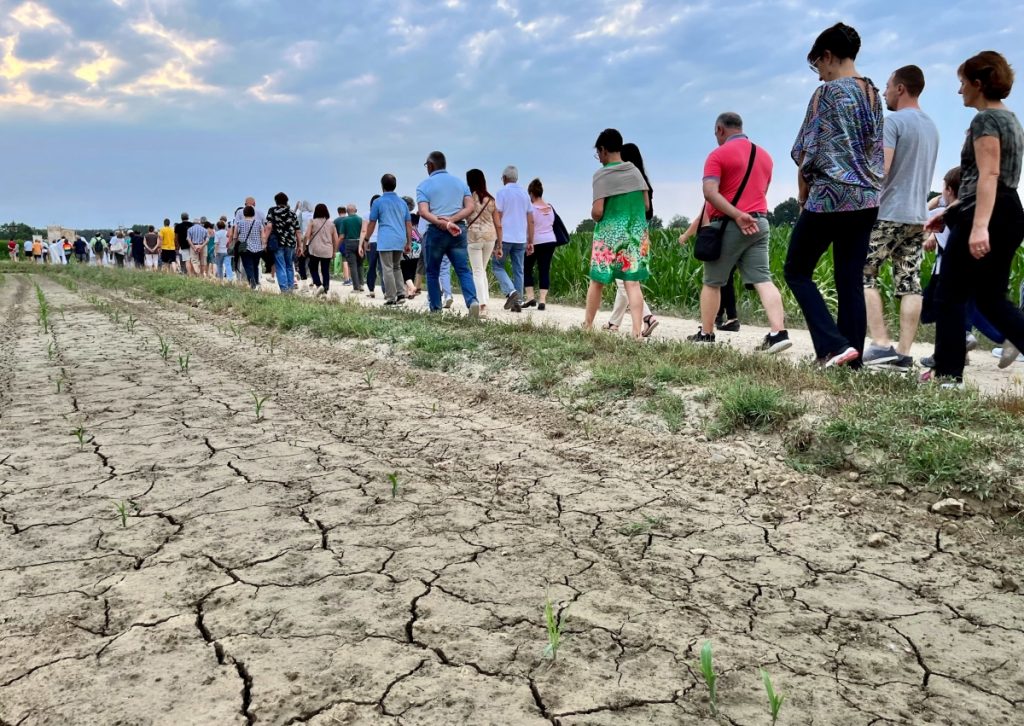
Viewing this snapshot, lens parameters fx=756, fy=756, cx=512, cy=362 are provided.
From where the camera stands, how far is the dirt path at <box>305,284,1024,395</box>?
5240mm

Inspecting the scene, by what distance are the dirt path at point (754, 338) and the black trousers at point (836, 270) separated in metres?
0.40

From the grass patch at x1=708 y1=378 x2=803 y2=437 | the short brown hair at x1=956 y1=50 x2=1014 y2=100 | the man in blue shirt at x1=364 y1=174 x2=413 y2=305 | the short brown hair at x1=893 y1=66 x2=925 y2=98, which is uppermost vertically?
the short brown hair at x1=893 y1=66 x2=925 y2=98

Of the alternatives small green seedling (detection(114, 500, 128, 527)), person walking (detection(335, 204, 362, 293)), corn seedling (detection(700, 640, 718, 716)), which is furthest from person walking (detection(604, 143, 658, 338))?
person walking (detection(335, 204, 362, 293))

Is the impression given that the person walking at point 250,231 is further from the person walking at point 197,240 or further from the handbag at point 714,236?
the handbag at point 714,236

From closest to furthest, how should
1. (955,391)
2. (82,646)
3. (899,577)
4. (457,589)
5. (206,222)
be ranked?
(82,646), (457,589), (899,577), (955,391), (206,222)

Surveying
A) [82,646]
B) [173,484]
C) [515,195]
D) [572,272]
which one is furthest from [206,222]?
[82,646]

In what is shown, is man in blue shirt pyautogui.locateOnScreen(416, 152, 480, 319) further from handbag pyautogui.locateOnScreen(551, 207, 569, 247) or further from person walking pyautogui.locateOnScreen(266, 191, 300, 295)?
person walking pyautogui.locateOnScreen(266, 191, 300, 295)

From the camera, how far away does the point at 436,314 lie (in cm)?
824

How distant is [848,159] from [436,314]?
475 cm

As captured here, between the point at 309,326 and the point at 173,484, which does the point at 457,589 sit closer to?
the point at 173,484

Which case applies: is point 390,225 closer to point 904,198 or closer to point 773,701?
point 904,198

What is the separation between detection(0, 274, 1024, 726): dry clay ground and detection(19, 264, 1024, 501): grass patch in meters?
0.21

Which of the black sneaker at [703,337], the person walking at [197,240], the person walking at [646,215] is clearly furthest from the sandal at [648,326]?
the person walking at [197,240]

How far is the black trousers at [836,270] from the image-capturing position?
→ 14.9 ft
